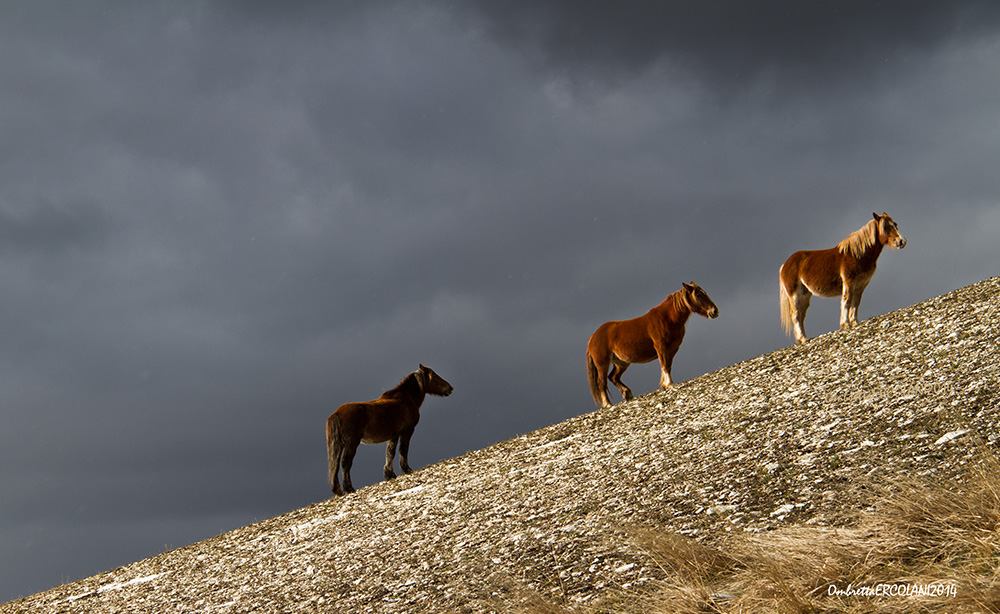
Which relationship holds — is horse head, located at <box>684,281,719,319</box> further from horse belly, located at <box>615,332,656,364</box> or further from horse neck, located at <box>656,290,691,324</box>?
horse belly, located at <box>615,332,656,364</box>

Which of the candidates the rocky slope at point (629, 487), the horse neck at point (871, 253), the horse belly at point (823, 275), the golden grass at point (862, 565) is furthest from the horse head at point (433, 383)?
the golden grass at point (862, 565)

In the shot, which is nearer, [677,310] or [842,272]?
[842,272]

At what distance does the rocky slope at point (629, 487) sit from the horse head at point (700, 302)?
1.31 meters

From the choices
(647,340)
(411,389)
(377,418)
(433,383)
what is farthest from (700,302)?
(377,418)

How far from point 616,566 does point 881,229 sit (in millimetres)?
11456

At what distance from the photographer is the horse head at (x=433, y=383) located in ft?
55.4

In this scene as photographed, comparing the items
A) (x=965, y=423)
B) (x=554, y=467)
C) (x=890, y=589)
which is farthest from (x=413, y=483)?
(x=890, y=589)

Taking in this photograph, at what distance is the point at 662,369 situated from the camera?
14.3 m

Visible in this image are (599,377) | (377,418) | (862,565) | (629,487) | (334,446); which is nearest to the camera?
(862,565)

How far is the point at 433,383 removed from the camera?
669 inches

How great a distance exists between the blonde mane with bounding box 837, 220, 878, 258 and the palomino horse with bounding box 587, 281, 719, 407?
10.0 feet

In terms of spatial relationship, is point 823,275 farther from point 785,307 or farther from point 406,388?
point 406,388

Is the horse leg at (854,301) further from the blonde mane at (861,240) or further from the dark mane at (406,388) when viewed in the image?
the dark mane at (406,388)

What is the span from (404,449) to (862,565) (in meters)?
12.7
